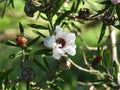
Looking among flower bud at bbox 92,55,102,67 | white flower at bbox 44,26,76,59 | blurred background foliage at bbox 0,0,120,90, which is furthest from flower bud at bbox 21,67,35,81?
blurred background foliage at bbox 0,0,120,90

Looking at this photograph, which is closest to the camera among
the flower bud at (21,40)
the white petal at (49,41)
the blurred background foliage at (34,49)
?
the white petal at (49,41)

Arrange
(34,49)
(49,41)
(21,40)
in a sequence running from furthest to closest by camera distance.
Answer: (34,49)
(21,40)
(49,41)

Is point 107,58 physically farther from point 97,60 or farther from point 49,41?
point 49,41

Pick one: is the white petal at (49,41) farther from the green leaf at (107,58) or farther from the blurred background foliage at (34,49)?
the blurred background foliage at (34,49)

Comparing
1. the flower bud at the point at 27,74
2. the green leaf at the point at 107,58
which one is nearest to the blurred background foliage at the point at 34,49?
the green leaf at the point at 107,58

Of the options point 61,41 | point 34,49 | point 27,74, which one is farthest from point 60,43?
point 34,49

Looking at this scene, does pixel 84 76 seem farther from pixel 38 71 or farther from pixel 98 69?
pixel 98 69

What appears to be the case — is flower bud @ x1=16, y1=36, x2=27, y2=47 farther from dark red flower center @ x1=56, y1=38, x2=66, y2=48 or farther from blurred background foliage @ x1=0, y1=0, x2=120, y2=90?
blurred background foliage @ x1=0, y1=0, x2=120, y2=90

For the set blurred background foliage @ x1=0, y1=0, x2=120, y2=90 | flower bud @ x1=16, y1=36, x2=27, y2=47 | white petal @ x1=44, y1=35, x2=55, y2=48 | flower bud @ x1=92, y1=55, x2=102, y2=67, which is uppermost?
white petal @ x1=44, y1=35, x2=55, y2=48

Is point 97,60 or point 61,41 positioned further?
point 97,60
